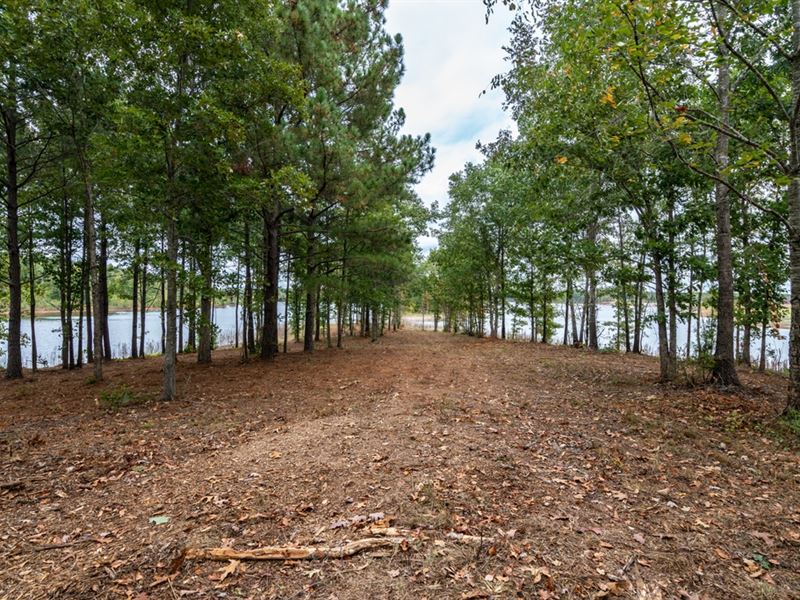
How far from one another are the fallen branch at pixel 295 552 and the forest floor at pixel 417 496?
5 centimetres

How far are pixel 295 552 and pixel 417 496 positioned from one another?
3.43ft

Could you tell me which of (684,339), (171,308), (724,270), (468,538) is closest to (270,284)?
(171,308)

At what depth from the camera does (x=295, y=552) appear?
235 cm

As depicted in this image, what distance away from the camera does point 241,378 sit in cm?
855

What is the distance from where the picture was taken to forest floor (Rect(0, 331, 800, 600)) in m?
2.15

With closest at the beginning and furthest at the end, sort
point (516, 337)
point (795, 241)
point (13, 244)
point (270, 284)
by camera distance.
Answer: point (795, 241) → point (13, 244) → point (270, 284) → point (516, 337)

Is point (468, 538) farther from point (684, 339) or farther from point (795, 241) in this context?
point (684, 339)

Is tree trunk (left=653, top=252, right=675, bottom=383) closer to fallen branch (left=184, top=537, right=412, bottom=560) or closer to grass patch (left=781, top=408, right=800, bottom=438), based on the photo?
grass patch (left=781, top=408, right=800, bottom=438)

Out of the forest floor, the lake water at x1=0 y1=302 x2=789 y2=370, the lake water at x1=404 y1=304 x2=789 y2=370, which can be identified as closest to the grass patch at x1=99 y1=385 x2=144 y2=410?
the forest floor

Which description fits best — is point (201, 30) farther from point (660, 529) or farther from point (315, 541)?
point (660, 529)

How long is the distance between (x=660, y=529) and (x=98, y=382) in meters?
10.8

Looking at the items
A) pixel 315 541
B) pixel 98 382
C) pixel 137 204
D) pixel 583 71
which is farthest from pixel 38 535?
pixel 583 71

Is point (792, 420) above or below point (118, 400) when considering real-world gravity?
above

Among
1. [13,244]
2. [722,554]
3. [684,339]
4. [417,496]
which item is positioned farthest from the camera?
[684,339]
